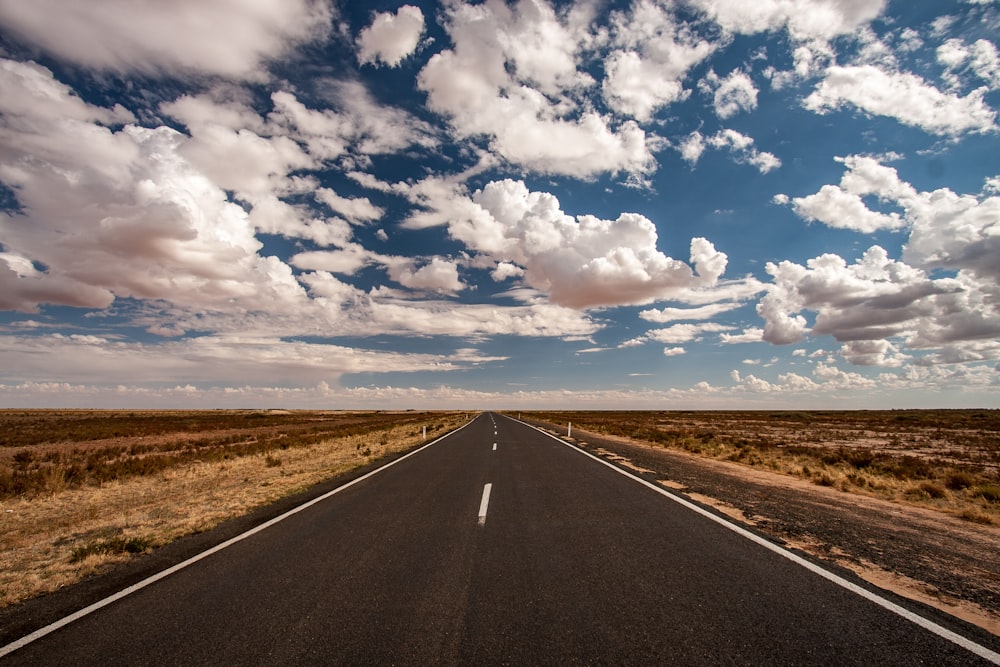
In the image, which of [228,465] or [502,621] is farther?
[228,465]

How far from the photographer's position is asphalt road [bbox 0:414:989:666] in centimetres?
349

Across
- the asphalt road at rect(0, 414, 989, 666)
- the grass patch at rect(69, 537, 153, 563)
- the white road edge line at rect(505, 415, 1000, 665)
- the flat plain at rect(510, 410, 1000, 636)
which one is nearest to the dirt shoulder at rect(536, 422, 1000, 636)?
the flat plain at rect(510, 410, 1000, 636)

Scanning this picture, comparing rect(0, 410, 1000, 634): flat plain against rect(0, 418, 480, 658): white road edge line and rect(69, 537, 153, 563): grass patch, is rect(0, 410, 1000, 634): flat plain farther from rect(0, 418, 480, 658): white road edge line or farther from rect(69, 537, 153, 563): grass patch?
rect(0, 418, 480, 658): white road edge line

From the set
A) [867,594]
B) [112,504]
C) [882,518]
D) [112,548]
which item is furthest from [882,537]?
[112,504]

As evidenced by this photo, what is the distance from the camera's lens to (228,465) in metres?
19.2

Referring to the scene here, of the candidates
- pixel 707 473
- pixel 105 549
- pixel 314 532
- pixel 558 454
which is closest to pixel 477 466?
pixel 558 454

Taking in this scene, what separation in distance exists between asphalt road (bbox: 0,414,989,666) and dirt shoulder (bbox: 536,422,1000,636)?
81 cm

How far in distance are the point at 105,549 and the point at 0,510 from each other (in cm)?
776

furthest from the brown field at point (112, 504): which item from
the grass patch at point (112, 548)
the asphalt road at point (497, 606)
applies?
the asphalt road at point (497, 606)

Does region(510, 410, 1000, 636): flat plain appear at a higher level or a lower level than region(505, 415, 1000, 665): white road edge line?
lower

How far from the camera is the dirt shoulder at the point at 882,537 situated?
4738mm

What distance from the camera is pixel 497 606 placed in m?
4.26

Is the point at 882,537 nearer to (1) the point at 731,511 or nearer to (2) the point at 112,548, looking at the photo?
(1) the point at 731,511

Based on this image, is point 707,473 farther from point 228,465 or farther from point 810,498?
point 228,465
